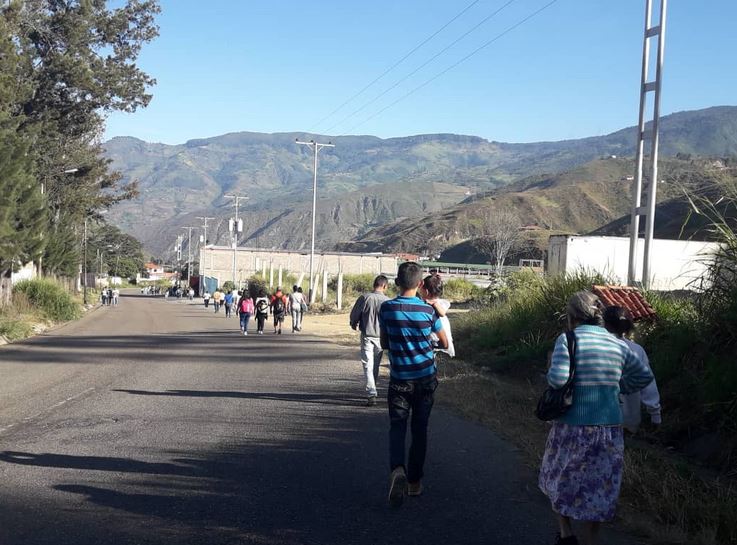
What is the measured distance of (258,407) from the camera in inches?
475

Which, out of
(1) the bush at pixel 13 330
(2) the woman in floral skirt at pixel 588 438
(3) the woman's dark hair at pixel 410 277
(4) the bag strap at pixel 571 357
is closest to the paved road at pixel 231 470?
(2) the woman in floral skirt at pixel 588 438

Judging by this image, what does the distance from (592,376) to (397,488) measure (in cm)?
196

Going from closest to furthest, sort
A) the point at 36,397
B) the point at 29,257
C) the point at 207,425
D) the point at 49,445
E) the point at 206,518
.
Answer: the point at 206,518 → the point at 49,445 → the point at 207,425 → the point at 36,397 → the point at 29,257

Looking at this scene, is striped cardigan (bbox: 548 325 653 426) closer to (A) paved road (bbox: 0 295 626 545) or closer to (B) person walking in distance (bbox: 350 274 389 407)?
(A) paved road (bbox: 0 295 626 545)

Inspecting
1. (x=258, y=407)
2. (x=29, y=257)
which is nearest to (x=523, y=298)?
(x=258, y=407)

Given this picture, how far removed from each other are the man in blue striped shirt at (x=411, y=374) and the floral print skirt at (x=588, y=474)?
183cm

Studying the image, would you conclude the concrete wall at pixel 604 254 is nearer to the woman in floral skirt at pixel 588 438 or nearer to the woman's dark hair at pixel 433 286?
the woman's dark hair at pixel 433 286

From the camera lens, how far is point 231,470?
7.97m

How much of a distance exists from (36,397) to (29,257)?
26.5 metres

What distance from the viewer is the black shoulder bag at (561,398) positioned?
5426mm

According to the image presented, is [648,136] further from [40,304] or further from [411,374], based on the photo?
[40,304]

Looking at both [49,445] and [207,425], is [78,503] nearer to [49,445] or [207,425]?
[49,445]

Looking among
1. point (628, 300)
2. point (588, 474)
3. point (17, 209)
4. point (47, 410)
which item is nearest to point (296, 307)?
point (17, 209)

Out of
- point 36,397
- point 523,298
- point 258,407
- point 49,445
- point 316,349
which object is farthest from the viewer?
point 316,349
